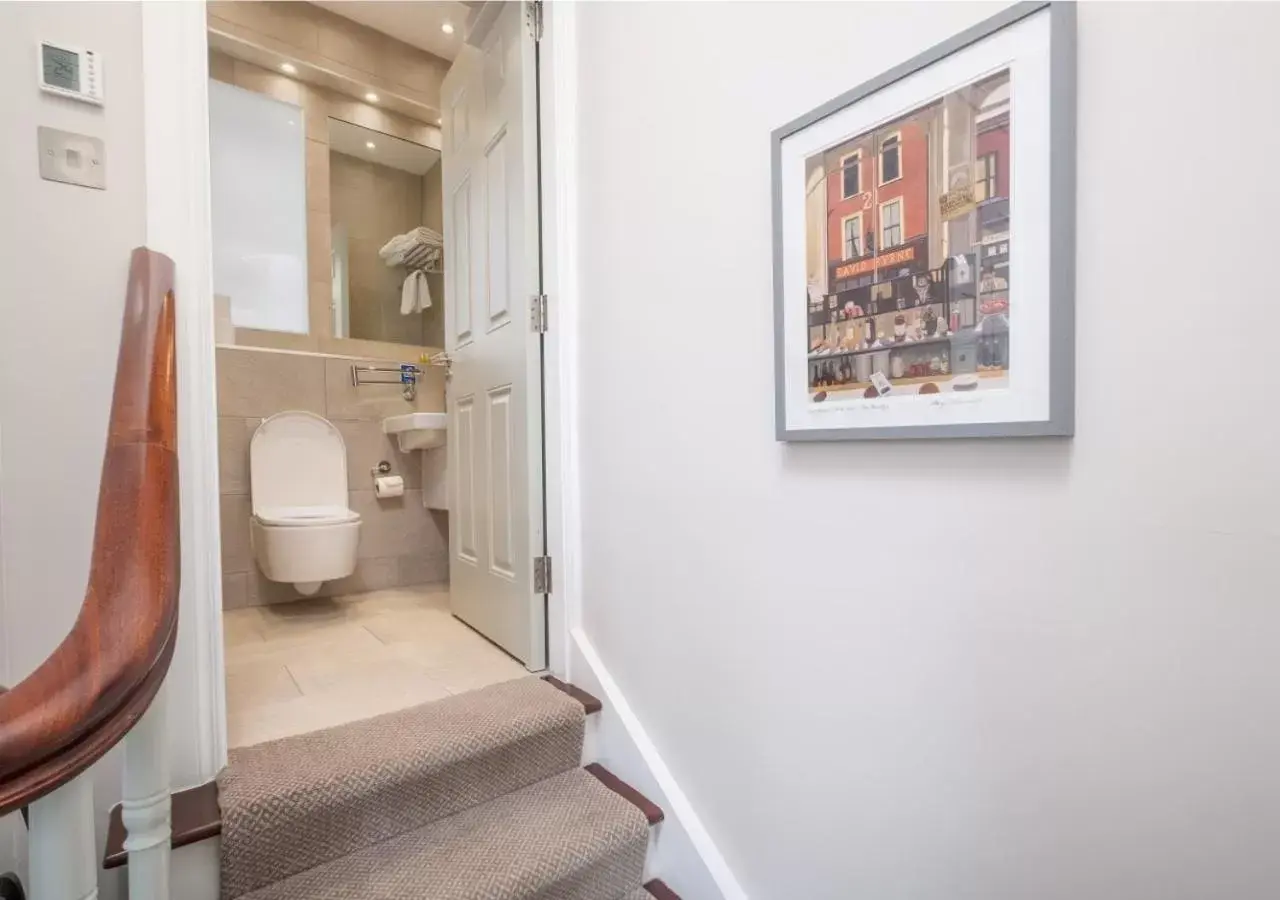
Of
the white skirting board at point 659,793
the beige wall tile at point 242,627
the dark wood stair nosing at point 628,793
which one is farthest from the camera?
Answer: the beige wall tile at point 242,627

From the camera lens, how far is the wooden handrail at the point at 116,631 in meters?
0.41

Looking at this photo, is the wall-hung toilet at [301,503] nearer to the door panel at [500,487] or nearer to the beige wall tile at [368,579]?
the beige wall tile at [368,579]

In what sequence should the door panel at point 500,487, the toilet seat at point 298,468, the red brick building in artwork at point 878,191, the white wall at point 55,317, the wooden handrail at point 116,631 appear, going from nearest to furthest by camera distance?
the wooden handrail at point 116,631 < the red brick building in artwork at point 878,191 < the white wall at point 55,317 < the door panel at point 500,487 < the toilet seat at point 298,468

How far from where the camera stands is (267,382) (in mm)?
2695

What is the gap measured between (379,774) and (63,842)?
81 centimetres

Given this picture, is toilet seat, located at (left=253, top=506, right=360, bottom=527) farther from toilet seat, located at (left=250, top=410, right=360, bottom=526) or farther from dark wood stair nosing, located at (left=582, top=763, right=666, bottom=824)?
dark wood stair nosing, located at (left=582, top=763, right=666, bottom=824)

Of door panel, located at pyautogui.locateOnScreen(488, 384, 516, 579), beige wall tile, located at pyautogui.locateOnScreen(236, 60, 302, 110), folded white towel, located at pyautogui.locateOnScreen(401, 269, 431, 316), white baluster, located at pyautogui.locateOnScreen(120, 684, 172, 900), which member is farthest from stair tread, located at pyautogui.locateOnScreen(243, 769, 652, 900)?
beige wall tile, located at pyautogui.locateOnScreen(236, 60, 302, 110)

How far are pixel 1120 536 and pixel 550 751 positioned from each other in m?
1.26

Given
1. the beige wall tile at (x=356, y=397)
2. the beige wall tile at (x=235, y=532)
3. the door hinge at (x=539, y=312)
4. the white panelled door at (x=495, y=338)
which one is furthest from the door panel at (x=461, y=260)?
the beige wall tile at (x=235, y=532)

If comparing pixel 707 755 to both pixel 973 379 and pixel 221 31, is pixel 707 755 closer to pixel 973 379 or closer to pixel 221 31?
pixel 973 379

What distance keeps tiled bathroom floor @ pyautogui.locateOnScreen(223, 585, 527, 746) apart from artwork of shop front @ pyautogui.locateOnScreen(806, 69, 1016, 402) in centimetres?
136

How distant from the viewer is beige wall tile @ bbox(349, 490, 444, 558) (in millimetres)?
2953

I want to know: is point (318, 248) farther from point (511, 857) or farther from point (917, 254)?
point (917, 254)

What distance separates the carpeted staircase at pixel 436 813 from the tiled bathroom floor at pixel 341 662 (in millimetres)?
149
